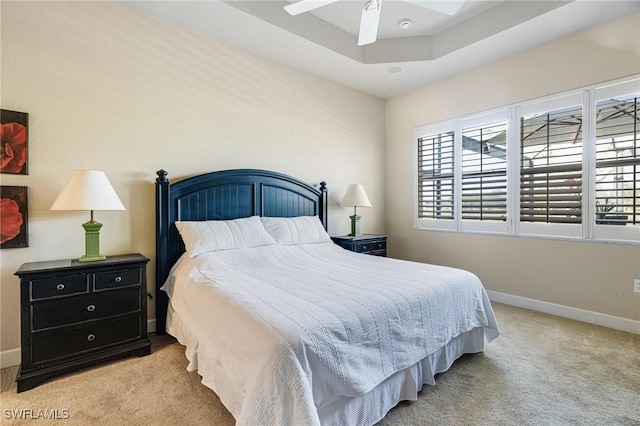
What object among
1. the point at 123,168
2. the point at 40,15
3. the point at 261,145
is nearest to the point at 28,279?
the point at 123,168

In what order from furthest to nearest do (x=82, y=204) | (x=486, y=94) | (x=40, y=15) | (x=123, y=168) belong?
(x=486, y=94) → (x=123, y=168) → (x=40, y=15) → (x=82, y=204)

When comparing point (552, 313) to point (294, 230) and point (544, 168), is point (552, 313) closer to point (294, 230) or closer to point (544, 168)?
point (544, 168)

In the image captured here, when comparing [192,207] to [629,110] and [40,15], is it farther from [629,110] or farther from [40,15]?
[629,110]

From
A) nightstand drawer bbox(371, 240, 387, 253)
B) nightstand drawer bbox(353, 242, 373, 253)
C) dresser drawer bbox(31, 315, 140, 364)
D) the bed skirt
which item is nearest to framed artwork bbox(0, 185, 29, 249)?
dresser drawer bbox(31, 315, 140, 364)

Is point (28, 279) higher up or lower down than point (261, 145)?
lower down

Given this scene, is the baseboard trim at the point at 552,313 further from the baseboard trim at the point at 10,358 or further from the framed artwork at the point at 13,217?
A: the framed artwork at the point at 13,217

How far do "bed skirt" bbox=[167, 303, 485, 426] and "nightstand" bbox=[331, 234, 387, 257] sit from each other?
5.62ft

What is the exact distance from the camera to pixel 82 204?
2047 mm

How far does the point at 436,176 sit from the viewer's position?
415 cm

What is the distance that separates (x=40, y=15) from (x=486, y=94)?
4.30 meters

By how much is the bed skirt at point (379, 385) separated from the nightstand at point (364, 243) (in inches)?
67.4

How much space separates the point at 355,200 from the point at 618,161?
8.34 ft

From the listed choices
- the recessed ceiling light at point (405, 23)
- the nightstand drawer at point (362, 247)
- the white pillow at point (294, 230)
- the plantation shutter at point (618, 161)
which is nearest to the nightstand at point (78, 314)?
the white pillow at point (294, 230)

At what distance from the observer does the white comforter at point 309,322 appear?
1187 millimetres
